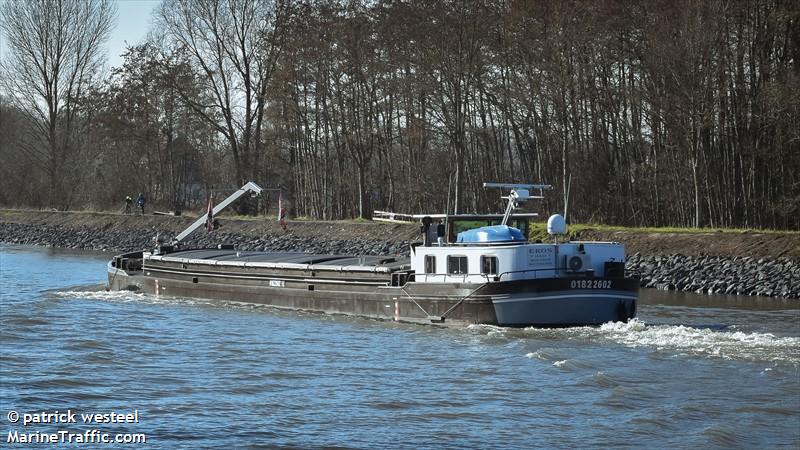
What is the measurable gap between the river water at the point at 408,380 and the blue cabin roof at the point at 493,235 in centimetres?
241

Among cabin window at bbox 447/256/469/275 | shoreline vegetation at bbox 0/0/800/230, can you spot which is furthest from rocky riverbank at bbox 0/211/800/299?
cabin window at bbox 447/256/469/275

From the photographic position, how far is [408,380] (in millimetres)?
19344

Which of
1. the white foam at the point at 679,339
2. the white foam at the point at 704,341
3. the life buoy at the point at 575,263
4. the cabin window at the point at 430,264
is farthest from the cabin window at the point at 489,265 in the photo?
the white foam at the point at 704,341

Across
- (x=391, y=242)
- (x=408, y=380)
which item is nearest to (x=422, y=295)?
(x=408, y=380)

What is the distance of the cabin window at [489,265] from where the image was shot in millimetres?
25297

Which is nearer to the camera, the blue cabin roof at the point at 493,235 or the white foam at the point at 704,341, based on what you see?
the white foam at the point at 704,341

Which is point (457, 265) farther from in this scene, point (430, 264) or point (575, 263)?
point (575, 263)

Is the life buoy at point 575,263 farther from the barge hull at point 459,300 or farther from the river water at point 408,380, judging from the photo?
the river water at point 408,380

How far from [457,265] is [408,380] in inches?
286

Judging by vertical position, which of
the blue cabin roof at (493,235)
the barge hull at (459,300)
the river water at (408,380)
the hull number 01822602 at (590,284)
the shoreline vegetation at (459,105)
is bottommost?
the river water at (408,380)

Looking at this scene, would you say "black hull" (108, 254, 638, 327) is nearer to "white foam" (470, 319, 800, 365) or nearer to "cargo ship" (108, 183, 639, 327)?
"cargo ship" (108, 183, 639, 327)

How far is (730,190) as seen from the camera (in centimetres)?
4447

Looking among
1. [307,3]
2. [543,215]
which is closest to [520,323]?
[543,215]

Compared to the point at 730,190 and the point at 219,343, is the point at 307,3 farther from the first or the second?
the point at 219,343
